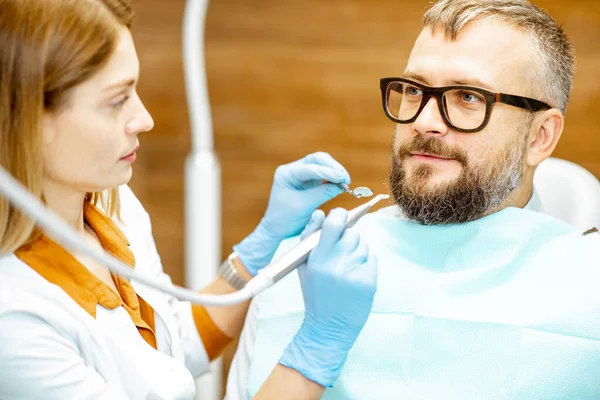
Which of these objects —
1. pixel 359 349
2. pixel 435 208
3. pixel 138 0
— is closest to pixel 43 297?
pixel 359 349

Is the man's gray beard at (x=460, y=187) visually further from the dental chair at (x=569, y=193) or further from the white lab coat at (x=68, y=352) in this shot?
the white lab coat at (x=68, y=352)

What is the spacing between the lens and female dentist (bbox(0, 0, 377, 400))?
0.90 metres

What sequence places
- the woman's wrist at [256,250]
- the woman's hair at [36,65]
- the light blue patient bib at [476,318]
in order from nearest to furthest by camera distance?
the woman's hair at [36,65]
the light blue patient bib at [476,318]
the woman's wrist at [256,250]

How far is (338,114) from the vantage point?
246cm

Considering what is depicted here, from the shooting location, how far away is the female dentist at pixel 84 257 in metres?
0.90

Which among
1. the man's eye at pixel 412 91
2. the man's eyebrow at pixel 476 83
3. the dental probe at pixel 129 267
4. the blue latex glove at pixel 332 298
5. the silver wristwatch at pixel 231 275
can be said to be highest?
the man's eyebrow at pixel 476 83

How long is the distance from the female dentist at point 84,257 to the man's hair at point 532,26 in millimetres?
434

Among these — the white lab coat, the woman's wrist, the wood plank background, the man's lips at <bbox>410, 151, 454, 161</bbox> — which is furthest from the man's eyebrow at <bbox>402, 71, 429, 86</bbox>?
the wood plank background

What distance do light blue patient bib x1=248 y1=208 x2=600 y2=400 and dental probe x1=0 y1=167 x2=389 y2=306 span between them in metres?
0.17

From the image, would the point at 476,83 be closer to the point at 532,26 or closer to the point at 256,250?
the point at 532,26

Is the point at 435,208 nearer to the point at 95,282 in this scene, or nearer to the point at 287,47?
the point at 95,282

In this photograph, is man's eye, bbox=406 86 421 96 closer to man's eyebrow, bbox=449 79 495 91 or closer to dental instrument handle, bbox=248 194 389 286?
man's eyebrow, bbox=449 79 495 91

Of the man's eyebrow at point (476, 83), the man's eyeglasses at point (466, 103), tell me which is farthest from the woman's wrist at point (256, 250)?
the man's eyebrow at point (476, 83)

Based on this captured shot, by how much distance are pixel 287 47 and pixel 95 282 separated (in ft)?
5.23
